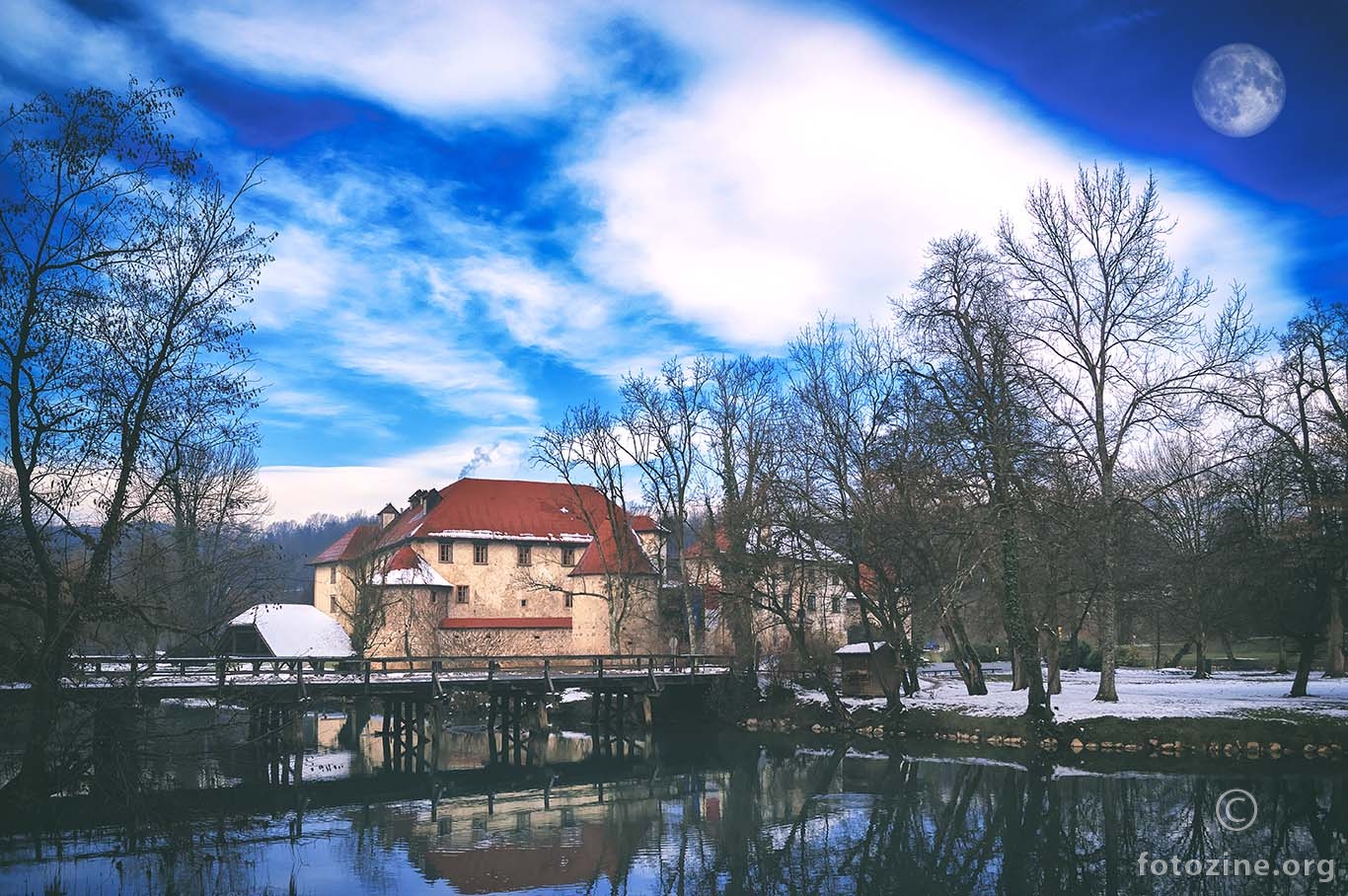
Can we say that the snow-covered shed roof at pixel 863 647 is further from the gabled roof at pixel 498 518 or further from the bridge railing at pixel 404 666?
the gabled roof at pixel 498 518

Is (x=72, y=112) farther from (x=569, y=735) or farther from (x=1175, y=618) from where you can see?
(x=1175, y=618)

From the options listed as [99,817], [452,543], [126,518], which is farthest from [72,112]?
[452,543]

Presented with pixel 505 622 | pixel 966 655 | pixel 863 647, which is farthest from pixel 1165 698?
pixel 505 622

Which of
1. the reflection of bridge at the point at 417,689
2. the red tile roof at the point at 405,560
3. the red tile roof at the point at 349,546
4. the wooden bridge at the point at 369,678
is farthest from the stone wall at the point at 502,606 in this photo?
the wooden bridge at the point at 369,678

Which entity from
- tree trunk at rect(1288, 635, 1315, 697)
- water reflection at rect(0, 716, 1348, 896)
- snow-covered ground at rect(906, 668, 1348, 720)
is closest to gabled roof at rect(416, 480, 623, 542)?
snow-covered ground at rect(906, 668, 1348, 720)

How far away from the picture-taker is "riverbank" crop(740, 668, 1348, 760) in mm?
22109

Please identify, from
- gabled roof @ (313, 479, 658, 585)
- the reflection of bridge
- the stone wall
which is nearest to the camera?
the reflection of bridge

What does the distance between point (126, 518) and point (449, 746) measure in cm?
2224

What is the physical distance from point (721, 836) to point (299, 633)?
2799 cm

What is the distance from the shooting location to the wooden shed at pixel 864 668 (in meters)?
34.4

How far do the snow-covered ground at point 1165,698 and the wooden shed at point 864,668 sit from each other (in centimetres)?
156

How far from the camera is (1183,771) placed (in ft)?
69.3

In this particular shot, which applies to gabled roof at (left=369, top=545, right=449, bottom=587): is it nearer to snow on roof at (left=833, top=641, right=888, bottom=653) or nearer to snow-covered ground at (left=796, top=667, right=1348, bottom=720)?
snow-covered ground at (left=796, top=667, right=1348, bottom=720)

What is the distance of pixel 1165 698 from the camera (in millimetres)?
27922
